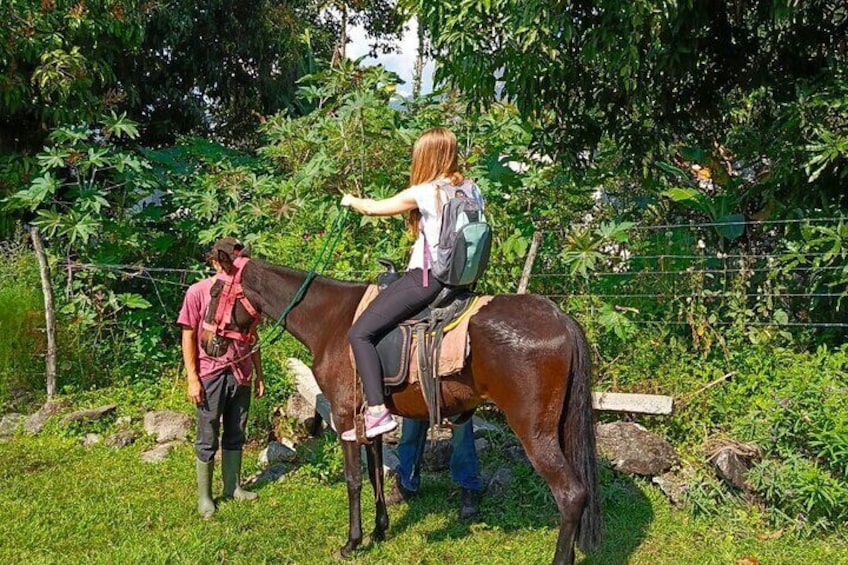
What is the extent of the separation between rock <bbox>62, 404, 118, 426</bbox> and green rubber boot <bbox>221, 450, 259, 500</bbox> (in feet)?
7.51

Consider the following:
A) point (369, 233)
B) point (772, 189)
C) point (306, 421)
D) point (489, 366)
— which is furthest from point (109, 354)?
point (772, 189)

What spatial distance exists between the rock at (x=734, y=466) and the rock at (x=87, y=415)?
542cm

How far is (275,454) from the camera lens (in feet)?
19.1

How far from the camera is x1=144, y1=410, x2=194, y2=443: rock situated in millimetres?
6352

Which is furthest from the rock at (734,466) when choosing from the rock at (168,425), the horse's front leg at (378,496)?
the rock at (168,425)

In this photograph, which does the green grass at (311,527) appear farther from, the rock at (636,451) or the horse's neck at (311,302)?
the horse's neck at (311,302)

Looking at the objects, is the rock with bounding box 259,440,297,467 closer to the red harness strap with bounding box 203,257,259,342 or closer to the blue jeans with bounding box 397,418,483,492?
the blue jeans with bounding box 397,418,483,492

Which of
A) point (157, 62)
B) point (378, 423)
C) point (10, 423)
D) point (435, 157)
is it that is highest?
point (157, 62)

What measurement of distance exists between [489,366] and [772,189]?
A: 10.9ft

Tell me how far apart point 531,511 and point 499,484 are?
0.33 metres

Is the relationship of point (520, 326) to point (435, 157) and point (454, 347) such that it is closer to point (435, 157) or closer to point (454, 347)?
point (454, 347)

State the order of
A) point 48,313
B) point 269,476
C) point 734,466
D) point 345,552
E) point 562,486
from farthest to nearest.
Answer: point 48,313 < point 269,476 < point 734,466 < point 345,552 < point 562,486

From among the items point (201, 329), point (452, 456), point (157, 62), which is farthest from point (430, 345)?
point (157, 62)

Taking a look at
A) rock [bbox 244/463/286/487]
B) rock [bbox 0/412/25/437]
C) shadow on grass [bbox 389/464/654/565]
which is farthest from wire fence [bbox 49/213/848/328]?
rock [bbox 0/412/25/437]
